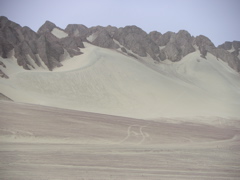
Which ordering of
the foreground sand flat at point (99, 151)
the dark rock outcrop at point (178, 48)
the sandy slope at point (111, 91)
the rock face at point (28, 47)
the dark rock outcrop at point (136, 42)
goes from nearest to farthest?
1. the foreground sand flat at point (99, 151)
2. the sandy slope at point (111, 91)
3. the rock face at point (28, 47)
4. the dark rock outcrop at point (136, 42)
5. the dark rock outcrop at point (178, 48)

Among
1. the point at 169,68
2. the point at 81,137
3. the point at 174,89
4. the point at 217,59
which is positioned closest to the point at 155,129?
the point at 81,137

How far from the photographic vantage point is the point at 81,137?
1247 centimetres

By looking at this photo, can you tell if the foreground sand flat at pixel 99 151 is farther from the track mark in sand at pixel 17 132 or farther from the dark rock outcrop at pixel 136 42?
the dark rock outcrop at pixel 136 42

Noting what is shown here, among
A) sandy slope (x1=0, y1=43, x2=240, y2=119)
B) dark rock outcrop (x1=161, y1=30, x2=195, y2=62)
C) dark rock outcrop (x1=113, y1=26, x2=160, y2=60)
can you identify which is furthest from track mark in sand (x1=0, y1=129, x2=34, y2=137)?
dark rock outcrop (x1=161, y1=30, x2=195, y2=62)

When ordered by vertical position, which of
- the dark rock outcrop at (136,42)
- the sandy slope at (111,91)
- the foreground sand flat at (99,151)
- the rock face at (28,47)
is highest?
the dark rock outcrop at (136,42)

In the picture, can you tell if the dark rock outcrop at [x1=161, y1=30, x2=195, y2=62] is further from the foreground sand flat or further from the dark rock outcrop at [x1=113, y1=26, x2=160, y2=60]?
the foreground sand flat

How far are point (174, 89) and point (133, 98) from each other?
24.7 feet

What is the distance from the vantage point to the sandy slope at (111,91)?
28.7m

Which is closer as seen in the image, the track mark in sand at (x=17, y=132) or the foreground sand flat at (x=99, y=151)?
the foreground sand flat at (x=99, y=151)

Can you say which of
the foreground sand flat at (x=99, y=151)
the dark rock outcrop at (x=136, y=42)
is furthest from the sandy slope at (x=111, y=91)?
the dark rock outcrop at (x=136, y=42)

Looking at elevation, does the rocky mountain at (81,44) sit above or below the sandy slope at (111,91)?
above

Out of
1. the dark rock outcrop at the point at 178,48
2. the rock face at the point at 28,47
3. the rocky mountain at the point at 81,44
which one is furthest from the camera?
the dark rock outcrop at the point at 178,48

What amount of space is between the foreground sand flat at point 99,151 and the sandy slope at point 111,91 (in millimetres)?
11684

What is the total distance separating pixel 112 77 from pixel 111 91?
14.7ft
